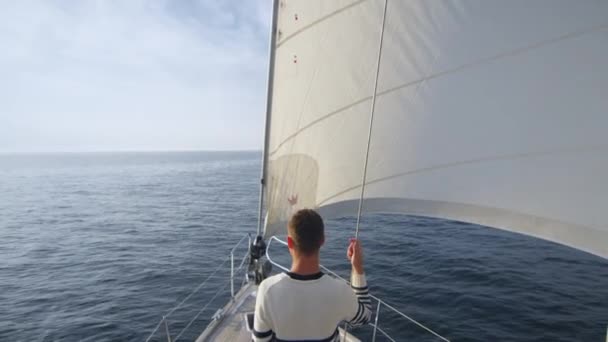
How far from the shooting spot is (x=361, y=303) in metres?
2.32

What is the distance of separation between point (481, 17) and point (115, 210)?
36.3 meters

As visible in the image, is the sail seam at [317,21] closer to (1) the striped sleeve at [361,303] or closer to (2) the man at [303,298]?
(2) the man at [303,298]

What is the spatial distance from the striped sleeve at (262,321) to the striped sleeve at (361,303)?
0.52m

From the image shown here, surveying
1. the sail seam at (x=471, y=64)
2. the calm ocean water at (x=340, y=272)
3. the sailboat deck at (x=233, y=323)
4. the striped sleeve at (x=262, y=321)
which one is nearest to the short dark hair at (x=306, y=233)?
the striped sleeve at (x=262, y=321)

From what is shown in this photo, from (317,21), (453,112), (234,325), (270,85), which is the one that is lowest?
(234,325)

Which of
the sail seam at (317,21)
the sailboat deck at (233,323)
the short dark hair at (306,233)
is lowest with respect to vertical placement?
the sailboat deck at (233,323)

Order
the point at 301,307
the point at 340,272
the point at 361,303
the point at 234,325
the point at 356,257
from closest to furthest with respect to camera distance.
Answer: the point at 301,307 → the point at 361,303 → the point at 356,257 → the point at 234,325 → the point at 340,272

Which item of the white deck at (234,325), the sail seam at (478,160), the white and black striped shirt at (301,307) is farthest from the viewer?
the white deck at (234,325)

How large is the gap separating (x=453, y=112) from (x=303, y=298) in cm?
271

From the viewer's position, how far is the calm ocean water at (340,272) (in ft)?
34.0

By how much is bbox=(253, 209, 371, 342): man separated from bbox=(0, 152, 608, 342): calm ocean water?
28.6 feet

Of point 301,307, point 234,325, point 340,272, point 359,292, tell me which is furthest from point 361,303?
point 340,272

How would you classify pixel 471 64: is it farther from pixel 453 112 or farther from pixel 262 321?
pixel 262 321

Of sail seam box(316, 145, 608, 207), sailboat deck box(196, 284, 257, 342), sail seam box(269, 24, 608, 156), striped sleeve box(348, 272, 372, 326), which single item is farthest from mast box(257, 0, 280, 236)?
striped sleeve box(348, 272, 372, 326)
